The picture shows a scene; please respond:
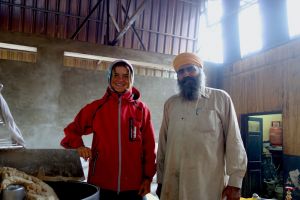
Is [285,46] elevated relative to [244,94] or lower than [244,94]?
elevated

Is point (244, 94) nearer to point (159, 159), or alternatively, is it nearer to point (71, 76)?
point (71, 76)

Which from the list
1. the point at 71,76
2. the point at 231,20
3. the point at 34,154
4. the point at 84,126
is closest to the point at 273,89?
the point at 231,20

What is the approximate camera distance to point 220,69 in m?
5.89

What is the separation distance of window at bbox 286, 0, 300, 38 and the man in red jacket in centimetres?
386

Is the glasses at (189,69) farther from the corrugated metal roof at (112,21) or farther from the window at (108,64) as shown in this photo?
the corrugated metal roof at (112,21)

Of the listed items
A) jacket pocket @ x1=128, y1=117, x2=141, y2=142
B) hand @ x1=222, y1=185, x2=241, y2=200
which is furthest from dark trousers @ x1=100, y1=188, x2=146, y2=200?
hand @ x1=222, y1=185, x2=241, y2=200

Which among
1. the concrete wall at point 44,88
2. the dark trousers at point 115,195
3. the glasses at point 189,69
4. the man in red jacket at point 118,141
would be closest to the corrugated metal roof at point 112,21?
the concrete wall at point 44,88

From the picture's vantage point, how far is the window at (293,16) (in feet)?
16.6

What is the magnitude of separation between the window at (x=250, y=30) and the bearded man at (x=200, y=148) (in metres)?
3.94

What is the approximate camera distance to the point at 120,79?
2430mm

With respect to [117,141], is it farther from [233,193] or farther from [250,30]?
[250,30]

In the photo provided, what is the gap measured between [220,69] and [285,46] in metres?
1.28

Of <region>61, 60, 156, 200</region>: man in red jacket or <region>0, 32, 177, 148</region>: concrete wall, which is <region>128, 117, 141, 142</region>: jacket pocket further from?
<region>0, 32, 177, 148</region>: concrete wall

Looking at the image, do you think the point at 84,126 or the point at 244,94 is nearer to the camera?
the point at 84,126
